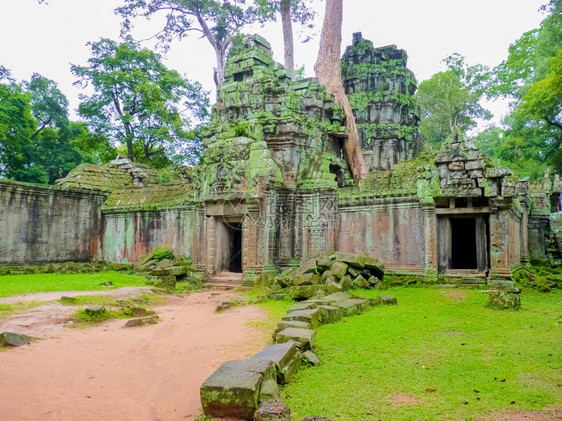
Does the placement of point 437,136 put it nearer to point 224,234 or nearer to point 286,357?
point 224,234

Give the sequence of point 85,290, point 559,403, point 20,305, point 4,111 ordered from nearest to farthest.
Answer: point 559,403 < point 20,305 < point 85,290 < point 4,111

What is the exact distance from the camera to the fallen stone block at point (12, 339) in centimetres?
A: 609

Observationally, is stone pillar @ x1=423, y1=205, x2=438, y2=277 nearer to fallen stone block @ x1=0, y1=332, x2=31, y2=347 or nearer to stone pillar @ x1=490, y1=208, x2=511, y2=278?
stone pillar @ x1=490, y1=208, x2=511, y2=278

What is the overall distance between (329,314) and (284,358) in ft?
9.91

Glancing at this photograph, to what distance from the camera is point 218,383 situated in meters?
3.79

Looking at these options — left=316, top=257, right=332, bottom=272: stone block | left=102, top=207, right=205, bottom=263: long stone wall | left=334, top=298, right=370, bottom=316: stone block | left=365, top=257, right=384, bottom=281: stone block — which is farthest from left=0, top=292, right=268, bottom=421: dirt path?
left=102, top=207, right=205, bottom=263: long stone wall

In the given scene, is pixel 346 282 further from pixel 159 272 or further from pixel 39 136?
pixel 39 136

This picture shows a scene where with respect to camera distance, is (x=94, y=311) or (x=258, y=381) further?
(x=94, y=311)

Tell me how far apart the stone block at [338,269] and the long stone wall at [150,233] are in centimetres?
535

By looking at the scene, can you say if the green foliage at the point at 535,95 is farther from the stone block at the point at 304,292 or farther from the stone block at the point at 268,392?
the stone block at the point at 268,392

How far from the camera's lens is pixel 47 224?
17266 millimetres

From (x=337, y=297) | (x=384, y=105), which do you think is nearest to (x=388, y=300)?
(x=337, y=297)

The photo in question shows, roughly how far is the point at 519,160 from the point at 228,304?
25.9 m

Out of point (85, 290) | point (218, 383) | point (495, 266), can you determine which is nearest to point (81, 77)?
point (85, 290)
